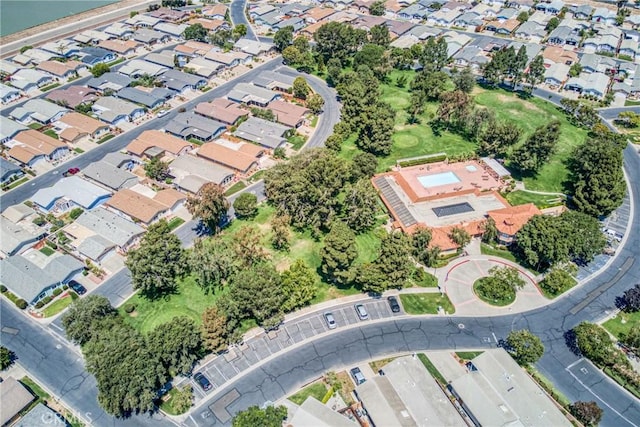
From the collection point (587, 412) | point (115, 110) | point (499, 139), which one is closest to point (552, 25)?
point (499, 139)

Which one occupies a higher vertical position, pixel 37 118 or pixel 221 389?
pixel 37 118

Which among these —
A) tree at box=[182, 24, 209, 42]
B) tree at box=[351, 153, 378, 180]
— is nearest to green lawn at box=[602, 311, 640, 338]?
tree at box=[351, 153, 378, 180]

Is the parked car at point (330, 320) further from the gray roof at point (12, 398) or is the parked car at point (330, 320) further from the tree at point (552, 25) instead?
the tree at point (552, 25)

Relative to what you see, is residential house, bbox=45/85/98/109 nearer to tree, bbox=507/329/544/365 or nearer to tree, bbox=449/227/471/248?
tree, bbox=449/227/471/248

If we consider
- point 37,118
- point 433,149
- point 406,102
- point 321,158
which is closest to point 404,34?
point 406,102

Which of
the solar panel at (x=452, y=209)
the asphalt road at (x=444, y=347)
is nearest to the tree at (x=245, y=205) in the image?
the asphalt road at (x=444, y=347)

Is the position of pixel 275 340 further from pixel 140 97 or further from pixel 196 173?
pixel 140 97

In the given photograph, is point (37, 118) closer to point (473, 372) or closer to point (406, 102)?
point (406, 102)
